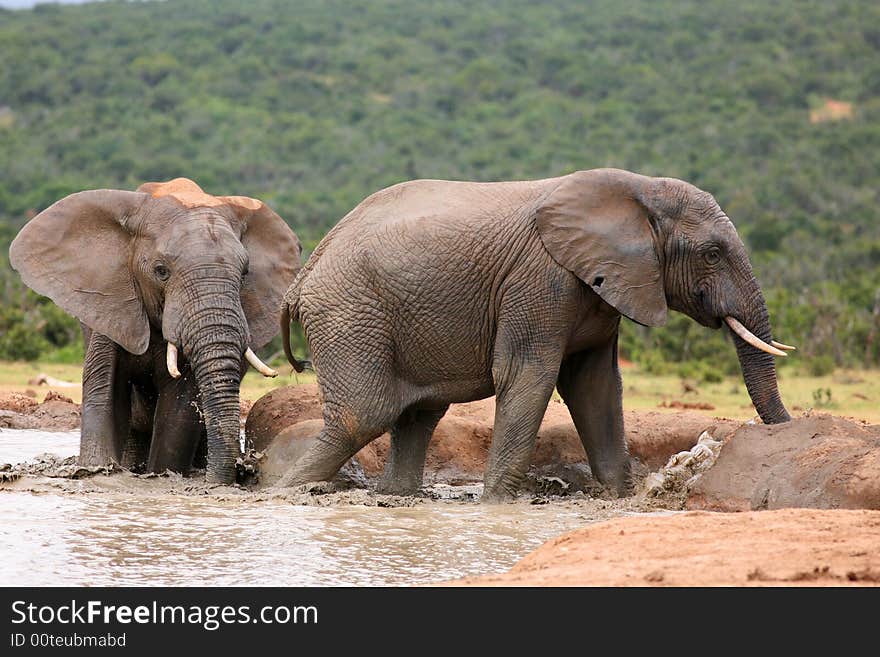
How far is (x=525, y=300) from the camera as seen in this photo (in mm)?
8023

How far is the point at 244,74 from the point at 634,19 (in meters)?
21.6

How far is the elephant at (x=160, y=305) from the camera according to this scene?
8211mm

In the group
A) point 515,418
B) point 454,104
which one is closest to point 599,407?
point 515,418

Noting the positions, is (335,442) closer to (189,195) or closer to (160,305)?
(160,305)

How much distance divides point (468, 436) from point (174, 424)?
7.02ft

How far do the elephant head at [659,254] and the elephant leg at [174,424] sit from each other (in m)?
2.32

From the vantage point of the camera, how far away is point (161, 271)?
842 centimetres

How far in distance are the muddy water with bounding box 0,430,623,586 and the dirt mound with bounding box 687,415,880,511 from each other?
2.38ft

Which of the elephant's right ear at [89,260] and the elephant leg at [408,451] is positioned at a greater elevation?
the elephant's right ear at [89,260]

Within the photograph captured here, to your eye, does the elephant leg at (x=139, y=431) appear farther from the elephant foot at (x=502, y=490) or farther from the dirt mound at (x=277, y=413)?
the elephant foot at (x=502, y=490)

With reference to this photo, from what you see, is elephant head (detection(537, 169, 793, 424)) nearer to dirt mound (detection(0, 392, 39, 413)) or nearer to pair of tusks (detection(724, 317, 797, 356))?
pair of tusks (detection(724, 317, 797, 356))

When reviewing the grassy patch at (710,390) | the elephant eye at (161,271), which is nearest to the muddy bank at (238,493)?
the elephant eye at (161,271)

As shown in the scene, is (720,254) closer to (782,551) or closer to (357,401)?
(357,401)
